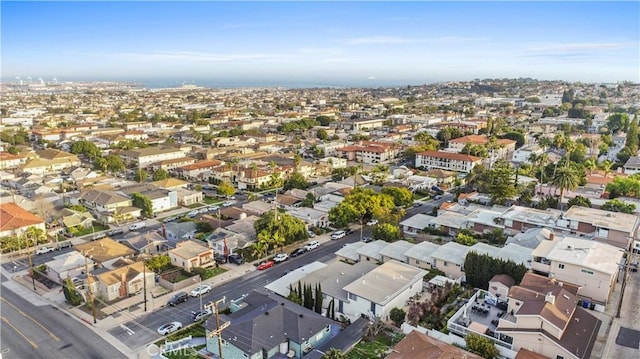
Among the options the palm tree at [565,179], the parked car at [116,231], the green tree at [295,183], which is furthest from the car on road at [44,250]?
the palm tree at [565,179]

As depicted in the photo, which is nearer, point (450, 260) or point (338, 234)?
point (450, 260)

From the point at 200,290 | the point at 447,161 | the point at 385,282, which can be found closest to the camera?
the point at 385,282

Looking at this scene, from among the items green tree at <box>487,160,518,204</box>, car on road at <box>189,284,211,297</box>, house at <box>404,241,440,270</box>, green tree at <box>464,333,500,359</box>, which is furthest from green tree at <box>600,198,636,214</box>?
car on road at <box>189,284,211,297</box>

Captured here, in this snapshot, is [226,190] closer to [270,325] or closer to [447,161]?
[270,325]

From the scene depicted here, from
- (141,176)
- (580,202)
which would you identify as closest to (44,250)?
(141,176)

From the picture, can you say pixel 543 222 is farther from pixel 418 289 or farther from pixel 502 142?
pixel 502 142

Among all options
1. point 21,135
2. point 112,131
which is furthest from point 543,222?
point 21,135

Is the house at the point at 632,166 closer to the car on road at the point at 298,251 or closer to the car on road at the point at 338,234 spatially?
the car on road at the point at 338,234

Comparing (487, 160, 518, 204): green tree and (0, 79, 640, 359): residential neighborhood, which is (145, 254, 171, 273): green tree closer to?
(0, 79, 640, 359): residential neighborhood
